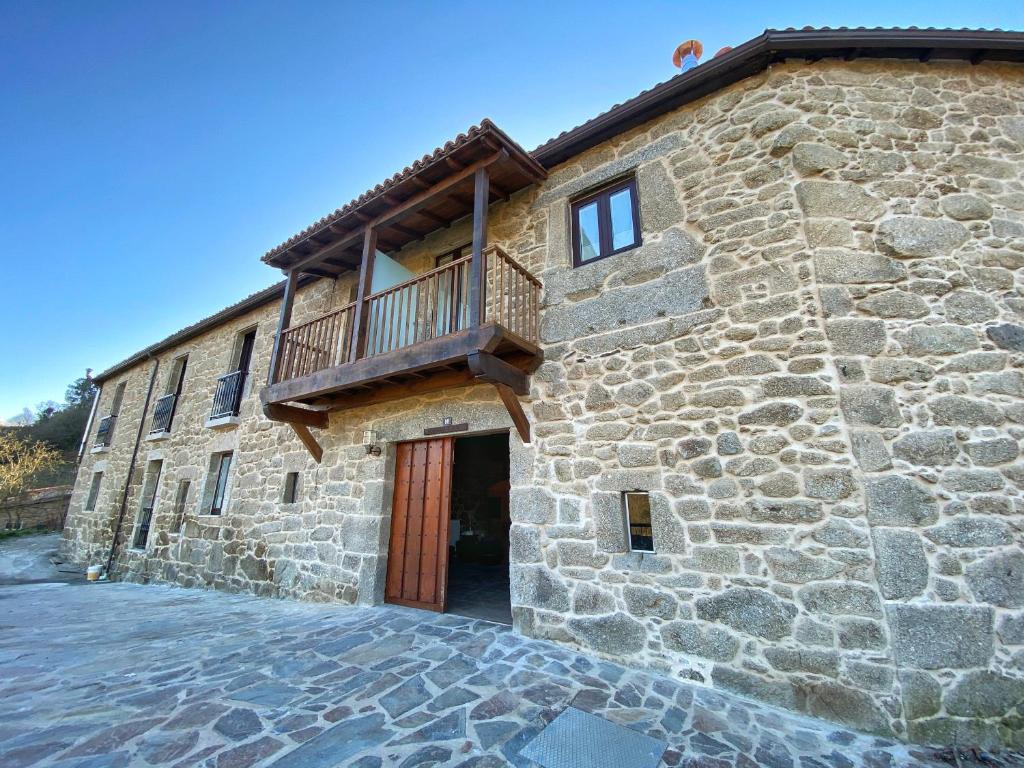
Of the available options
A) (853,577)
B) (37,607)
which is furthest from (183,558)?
(853,577)

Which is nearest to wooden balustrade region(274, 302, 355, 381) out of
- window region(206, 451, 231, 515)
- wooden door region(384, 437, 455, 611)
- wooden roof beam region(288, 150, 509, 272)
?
wooden roof beam region(288, 150, 509, 272)

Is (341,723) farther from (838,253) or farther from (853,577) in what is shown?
(838,253)

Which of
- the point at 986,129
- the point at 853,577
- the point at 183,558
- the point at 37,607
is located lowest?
the point at 37,607

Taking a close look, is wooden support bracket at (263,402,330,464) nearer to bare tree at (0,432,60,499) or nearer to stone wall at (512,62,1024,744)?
stone wall at (512,62,1024,744)

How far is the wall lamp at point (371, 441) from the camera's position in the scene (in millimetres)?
5965

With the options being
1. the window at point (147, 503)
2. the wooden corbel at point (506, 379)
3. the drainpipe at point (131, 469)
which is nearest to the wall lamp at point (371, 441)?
the wooden corbel at point (506, 379)

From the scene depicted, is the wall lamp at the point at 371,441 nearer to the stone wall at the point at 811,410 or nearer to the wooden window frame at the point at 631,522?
the stone wall at the point at 811,410

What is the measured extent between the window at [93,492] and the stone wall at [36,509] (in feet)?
14.6

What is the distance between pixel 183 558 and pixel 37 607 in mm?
1925

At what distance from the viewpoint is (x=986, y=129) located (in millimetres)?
3857

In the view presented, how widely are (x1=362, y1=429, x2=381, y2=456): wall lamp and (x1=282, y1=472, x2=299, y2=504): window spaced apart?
5.94 feet

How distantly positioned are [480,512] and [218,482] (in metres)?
5.66

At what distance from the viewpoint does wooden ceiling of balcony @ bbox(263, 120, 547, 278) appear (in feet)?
15.8

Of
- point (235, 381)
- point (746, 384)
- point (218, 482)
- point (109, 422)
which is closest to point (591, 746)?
point (746, 384)
